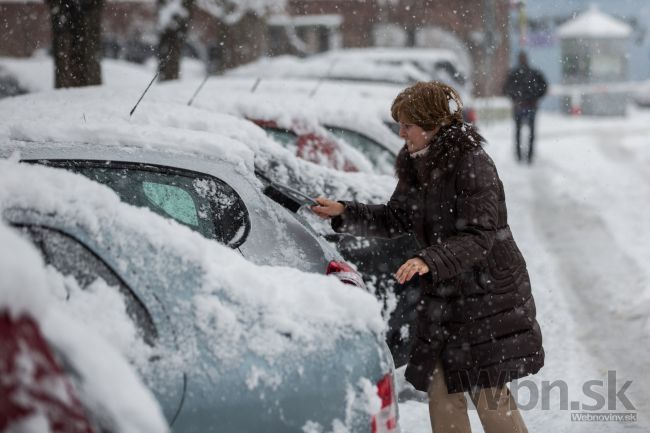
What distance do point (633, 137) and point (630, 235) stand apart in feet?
41.8

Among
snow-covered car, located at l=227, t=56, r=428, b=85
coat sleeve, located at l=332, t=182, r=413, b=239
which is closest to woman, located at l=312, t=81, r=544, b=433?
coat sleeve, located at l=332, t=182, r=413, b=239

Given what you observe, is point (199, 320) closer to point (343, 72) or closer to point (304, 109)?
point (304, 109)

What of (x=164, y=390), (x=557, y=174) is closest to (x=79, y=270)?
(x=164, y=390)

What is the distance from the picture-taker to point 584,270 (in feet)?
25.8

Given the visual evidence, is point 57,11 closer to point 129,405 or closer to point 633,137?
point 129,405

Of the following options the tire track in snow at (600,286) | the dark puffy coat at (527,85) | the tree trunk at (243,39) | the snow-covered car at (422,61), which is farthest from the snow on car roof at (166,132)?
the tree trunk at (243,39)

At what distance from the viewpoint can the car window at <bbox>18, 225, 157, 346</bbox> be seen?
238 centimetres

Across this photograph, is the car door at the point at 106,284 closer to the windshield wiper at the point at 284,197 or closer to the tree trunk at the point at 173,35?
the windshield wiper at the point at 284,197

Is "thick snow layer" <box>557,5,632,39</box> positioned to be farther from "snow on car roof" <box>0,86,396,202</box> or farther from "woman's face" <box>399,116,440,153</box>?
"woman's face" <box>399,116,440,153</box>

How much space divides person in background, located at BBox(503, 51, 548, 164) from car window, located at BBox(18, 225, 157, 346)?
44.5 feet

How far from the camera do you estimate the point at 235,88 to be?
792 cm

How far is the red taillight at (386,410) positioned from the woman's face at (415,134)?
1.02 m

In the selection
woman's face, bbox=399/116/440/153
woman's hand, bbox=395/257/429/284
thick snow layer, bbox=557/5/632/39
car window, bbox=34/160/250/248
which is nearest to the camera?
woman's hand, bbox=395/257/429/284

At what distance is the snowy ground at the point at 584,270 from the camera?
483 centimetres
